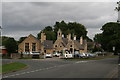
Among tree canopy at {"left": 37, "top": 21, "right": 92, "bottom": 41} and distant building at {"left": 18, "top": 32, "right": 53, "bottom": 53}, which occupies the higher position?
tree canopy at {"left": 37, "top": 21, "right": 92, "bottom": 41}

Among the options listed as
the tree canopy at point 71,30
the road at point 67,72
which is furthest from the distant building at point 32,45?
the road at point 67,72

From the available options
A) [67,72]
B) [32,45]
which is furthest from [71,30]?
[67,72]

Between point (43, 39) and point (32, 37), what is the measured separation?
19.1 feet

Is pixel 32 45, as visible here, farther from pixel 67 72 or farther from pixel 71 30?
pixel 67 72

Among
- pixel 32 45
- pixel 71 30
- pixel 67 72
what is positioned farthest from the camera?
pixel 71 30

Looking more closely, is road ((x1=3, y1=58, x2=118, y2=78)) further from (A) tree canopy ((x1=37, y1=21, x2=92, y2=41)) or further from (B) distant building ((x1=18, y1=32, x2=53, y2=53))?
(A) tree canopy ((x1=37, y1=21, x2=92, y2=41))

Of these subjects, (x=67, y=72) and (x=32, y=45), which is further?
(x=32, y=45)

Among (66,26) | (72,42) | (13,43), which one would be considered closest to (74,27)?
(66,26)

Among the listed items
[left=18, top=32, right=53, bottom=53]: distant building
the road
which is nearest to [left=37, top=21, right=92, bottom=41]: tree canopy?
[left=18, top=32, right=53, bottom=53]: distant building

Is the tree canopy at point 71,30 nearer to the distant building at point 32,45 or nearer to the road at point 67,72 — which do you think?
the distant building at point 32,45

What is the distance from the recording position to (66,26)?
151 metres

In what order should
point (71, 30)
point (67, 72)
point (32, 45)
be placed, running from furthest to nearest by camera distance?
point (71, 30)
point (32, 45)
point (67, 72)

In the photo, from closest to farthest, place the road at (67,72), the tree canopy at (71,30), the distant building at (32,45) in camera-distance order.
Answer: the road at (67,72), the distant building at (32,45), the tree canopy at (71,30)

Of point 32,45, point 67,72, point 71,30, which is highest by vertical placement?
point 71,30
